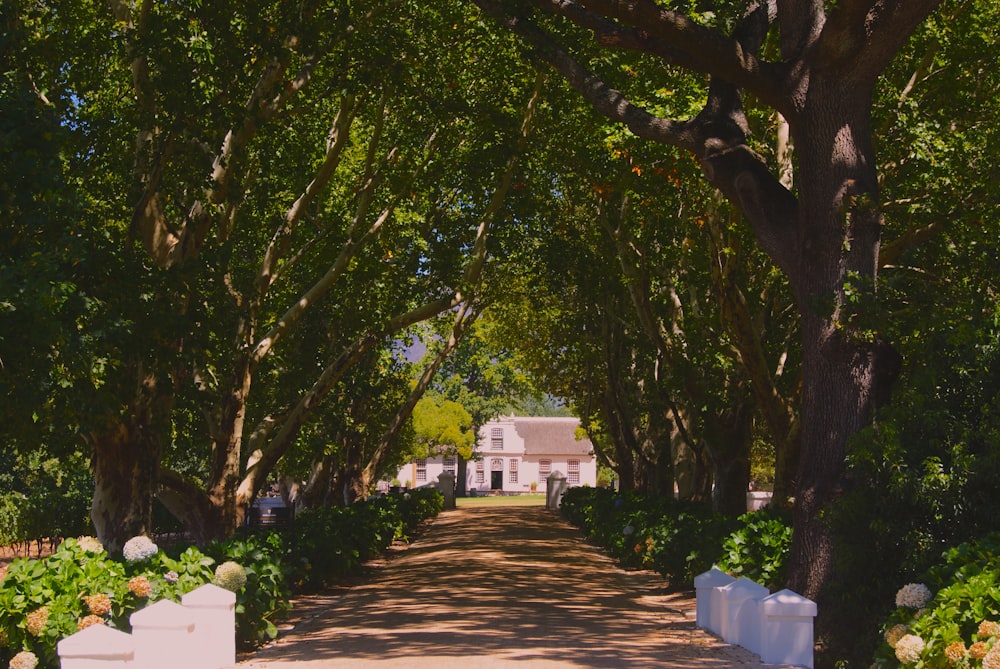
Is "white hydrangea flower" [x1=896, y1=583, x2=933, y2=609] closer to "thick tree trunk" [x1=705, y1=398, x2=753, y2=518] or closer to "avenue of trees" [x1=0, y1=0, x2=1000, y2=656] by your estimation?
"avenue of trees" [x1=0, y1=0, x2=1000, y2=656]

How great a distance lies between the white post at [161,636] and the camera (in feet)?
31.8

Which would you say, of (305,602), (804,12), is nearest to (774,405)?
(804,12)

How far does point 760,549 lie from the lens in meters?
13.9

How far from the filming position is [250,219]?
21000 mm

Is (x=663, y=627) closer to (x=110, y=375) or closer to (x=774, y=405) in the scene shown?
(x=774, y=405)

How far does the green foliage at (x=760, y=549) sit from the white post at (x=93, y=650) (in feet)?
24.4

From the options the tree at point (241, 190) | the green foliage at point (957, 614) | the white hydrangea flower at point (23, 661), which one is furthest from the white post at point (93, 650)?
the green foliage at point (957, 614)

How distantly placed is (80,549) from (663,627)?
6.61 m

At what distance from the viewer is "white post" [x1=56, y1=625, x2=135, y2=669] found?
8.77 metres

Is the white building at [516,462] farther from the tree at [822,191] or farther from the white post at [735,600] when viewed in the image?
the tree at [822,191]

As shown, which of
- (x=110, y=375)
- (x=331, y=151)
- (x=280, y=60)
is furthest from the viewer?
(x=331, y=151)

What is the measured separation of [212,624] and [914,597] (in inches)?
240

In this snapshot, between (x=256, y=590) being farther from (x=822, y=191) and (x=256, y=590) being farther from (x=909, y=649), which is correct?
(x=822, y=191)

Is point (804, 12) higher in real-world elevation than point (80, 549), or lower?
higher
